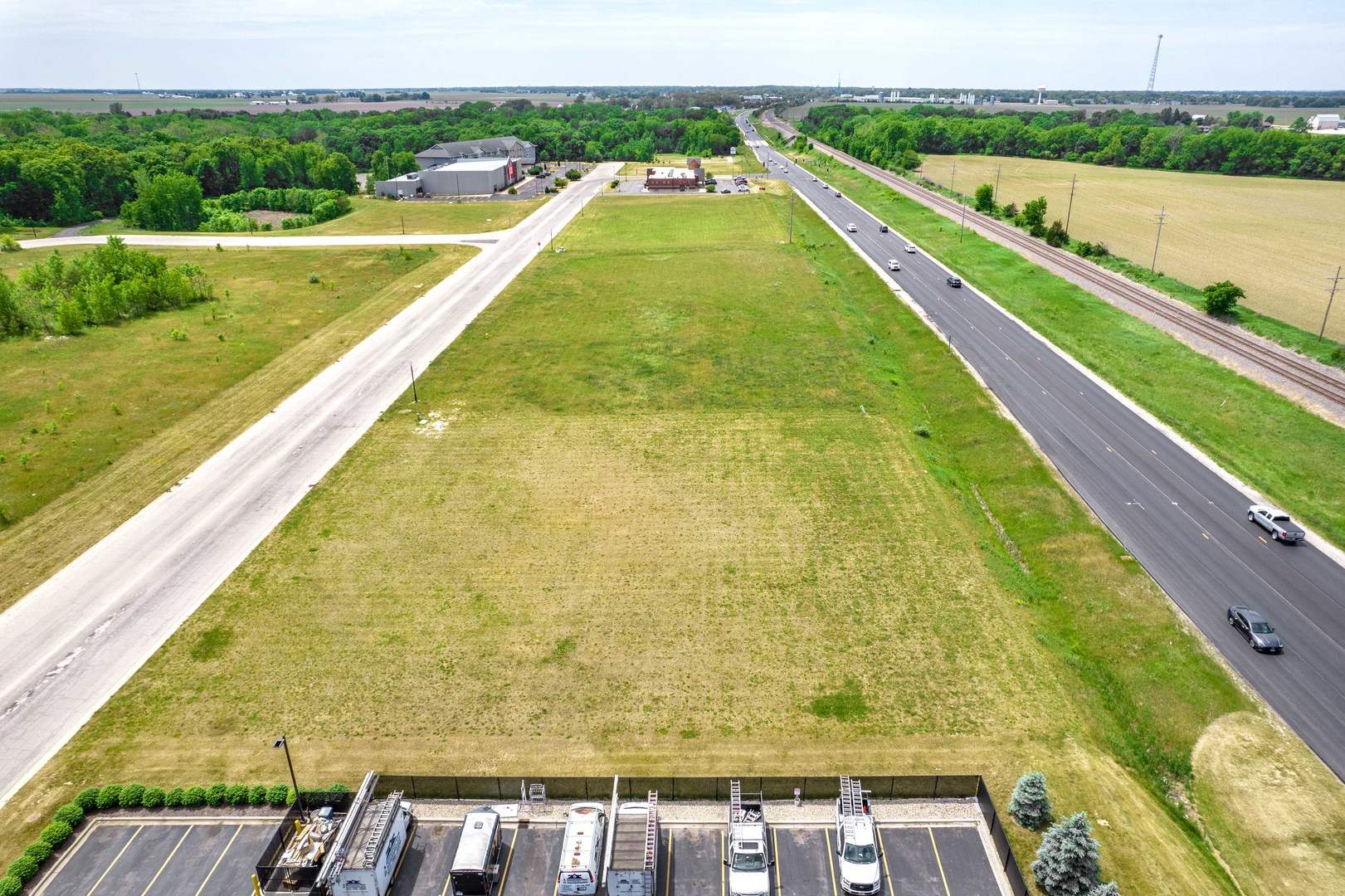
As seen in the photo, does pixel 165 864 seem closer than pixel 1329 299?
Yes

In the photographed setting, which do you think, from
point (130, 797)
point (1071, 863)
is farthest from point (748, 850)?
point (130, 797)

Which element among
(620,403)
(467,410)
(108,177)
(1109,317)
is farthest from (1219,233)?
(108,177)

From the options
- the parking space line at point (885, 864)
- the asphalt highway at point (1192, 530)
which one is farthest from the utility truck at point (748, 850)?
the asphalt highway at point (1192, 530)

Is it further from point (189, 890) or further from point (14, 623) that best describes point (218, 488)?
point (189, 890)

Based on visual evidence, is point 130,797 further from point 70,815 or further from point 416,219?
point 416,219

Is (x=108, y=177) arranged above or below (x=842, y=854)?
above

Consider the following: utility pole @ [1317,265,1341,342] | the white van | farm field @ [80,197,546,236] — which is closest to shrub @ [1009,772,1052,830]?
the white van

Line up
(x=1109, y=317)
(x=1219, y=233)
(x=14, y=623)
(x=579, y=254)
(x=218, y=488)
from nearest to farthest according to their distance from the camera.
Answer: (x=14, y=623), (x=218, y=488), (x=1109, y=317), (x=579, y=254), (x=1219, y=233)

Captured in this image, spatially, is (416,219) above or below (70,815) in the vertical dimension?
above
